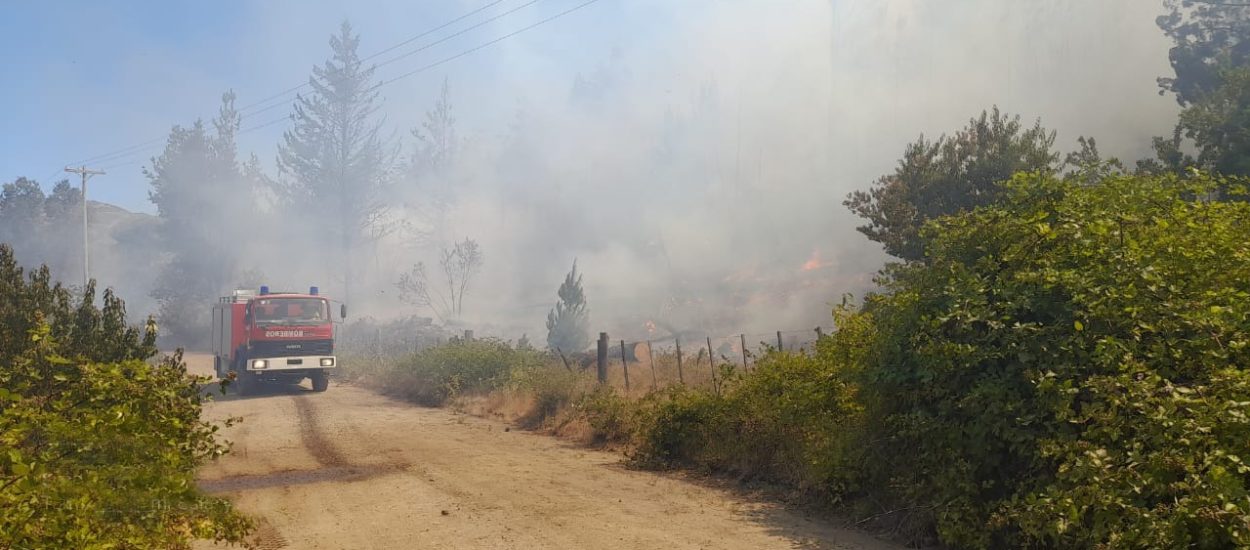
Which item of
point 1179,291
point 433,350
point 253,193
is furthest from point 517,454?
point 253,193

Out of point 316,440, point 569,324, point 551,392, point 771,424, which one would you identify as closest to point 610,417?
point 551,392

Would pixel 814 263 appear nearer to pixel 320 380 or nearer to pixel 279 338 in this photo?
pixel 320 380

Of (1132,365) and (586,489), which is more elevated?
(1132,365)

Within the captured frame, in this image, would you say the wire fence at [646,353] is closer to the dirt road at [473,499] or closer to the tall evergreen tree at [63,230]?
the dirt road at [473,499]

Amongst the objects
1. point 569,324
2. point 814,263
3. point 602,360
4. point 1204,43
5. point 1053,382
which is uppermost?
point 1204,43

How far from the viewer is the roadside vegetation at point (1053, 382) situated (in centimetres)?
468

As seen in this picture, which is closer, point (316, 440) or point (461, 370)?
point (316, 440)

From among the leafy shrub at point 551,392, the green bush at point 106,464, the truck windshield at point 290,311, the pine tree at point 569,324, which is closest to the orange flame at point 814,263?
the pine tree at point 569,324

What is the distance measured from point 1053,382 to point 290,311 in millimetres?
19104

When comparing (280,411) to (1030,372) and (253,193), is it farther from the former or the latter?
(253,193)

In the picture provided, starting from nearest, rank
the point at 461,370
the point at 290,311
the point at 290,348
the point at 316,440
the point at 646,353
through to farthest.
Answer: the point at 316,440, the point at 461,370, the point at 290,348, the point at 290,311, the point at 646,353

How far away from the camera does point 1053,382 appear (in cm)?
549

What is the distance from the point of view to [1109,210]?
6.32 m

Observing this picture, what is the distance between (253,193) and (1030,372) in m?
63.6
